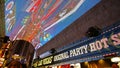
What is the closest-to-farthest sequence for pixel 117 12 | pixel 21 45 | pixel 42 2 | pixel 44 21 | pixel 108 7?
pixel 21 45 → pixel 117 12 → pixel 108 7 → pixel 42 2 → pixel 44 21

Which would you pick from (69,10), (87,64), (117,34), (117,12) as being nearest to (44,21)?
(69,10)

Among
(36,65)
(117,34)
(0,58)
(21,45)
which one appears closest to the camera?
(21,45)

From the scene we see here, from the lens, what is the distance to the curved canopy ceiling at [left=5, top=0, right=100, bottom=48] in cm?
541

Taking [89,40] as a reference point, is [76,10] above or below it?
above

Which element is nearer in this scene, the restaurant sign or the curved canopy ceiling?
the restaurant sign

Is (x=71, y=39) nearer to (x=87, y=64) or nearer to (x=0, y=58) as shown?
(x=87, y=64)

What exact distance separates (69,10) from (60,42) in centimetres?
187

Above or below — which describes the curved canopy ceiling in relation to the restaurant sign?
above

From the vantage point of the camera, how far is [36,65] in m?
7.10

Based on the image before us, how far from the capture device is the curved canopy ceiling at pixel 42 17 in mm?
5414

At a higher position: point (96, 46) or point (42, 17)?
point (42, 17)

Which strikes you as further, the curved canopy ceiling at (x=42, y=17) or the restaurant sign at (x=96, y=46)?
the curved canopy ceiling at (x=42, y=17)

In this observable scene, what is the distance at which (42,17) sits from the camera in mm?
6414

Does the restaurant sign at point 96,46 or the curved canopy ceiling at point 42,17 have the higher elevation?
the curved canopy ceiling at point 42,17
